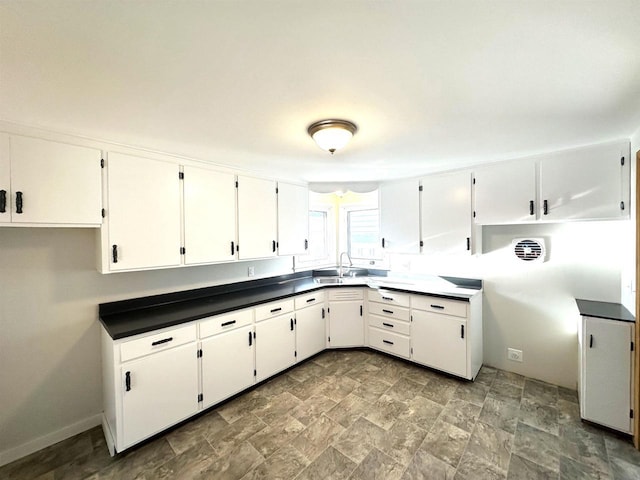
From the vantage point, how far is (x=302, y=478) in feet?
5.50

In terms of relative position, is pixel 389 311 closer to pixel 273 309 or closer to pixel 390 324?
pixel 390 324

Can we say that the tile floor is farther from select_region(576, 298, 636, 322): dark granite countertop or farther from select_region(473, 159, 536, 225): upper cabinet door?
select_region(473, 159, 536, 225): upper cabinet door

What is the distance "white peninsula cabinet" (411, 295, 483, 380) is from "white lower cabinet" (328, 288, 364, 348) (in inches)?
26.9

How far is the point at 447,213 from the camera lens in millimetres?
3012

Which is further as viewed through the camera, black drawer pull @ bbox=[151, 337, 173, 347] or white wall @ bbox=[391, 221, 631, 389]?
white wall @ bbox=[391, 221, 631, 389]

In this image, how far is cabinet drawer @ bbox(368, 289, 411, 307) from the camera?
121 inches

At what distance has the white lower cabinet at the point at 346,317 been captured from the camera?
3.40 metres

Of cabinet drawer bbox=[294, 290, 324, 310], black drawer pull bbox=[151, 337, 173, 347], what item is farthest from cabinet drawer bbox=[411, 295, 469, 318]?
black drawer pull bbox=[151, 337, 173, 347]

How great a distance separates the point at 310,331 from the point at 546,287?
254 centimetres

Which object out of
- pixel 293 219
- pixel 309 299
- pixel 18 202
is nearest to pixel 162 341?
pixel 18 202

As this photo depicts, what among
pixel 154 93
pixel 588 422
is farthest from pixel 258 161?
pixel 588 422

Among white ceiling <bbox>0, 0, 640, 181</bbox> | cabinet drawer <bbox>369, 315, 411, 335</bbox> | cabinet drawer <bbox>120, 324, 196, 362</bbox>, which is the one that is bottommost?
cabinet drawer <bbox>369, 315, 411, 335</bbox>

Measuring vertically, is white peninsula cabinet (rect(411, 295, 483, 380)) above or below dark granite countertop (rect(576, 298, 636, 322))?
below

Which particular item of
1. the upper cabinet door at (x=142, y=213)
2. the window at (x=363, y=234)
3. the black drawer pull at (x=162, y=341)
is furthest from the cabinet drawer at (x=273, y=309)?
the window at (x=363, y=234)
